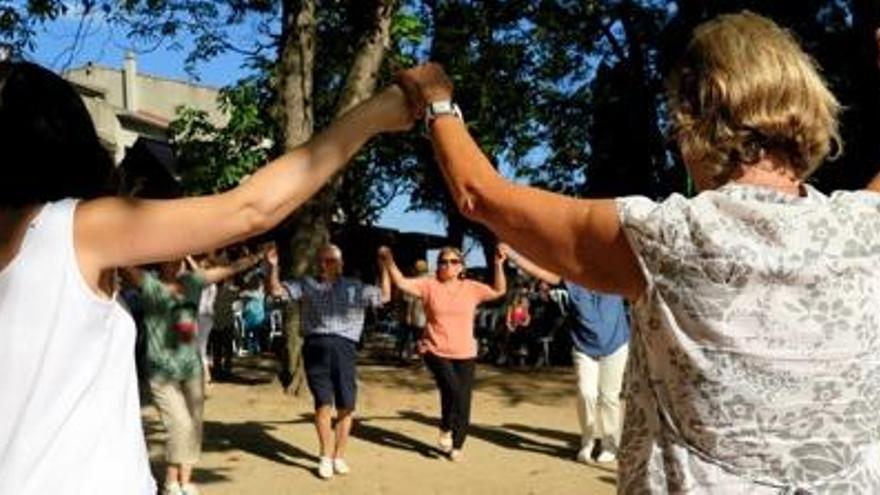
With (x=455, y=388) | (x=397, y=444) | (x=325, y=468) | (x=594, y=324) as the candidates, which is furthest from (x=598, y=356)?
(x=325, y=468)

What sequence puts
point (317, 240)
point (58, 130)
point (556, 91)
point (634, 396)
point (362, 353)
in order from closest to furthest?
point (58, 130)
point (634, 396)
point (317, 240)
point (362, 353)
point (556, 91)

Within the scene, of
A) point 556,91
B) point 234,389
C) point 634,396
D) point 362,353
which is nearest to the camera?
point 634,396

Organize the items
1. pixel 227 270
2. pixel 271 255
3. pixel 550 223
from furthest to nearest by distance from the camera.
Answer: pixel 227 270 → pixel 271 255 → pixel 550 223

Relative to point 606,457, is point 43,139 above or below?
above

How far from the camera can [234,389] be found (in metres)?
15.2

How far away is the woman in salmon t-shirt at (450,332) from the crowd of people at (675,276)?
8.20 m

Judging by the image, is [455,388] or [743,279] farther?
[455,388]

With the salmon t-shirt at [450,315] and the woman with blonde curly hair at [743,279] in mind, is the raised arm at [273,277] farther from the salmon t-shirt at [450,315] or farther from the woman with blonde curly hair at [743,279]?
the woman with blonde curly hair at [743,279]

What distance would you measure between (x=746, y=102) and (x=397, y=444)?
9.64m

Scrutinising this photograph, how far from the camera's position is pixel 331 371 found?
32.5 feet

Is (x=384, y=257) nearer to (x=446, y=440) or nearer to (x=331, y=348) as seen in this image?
(x=331, y=348)

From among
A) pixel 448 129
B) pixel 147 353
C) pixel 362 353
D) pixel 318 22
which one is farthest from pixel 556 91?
pixel 448 129

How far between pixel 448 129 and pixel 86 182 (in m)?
0.70

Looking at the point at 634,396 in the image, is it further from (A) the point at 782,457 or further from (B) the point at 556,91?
(B) the point at 556,91
